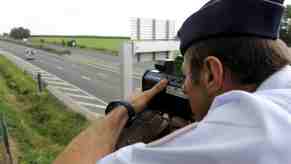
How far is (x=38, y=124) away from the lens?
1002 centimetres

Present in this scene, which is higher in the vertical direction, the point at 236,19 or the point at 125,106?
the point at 236,19

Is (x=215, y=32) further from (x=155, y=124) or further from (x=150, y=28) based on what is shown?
(x=150, y=28)

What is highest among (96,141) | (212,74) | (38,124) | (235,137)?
(212,74)

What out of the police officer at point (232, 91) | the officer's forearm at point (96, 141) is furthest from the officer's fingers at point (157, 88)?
the police officer at point (232, 91)

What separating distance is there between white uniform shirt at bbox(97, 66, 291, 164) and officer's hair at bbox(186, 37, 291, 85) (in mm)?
59

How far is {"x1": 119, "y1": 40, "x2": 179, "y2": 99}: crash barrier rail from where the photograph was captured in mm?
1978

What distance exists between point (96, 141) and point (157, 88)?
1.03 feet

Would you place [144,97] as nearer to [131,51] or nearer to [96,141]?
[96,141]

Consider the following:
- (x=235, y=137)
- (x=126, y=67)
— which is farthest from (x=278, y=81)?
(x=126, y=67)

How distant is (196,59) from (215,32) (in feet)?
0.26

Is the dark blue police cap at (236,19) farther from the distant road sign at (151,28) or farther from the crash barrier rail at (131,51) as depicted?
the distant road sign at (151,28)

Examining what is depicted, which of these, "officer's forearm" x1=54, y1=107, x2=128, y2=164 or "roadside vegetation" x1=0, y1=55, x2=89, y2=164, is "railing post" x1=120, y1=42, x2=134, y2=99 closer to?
"officer's forearm" x1=54, y1=107, x2=128, y2=164

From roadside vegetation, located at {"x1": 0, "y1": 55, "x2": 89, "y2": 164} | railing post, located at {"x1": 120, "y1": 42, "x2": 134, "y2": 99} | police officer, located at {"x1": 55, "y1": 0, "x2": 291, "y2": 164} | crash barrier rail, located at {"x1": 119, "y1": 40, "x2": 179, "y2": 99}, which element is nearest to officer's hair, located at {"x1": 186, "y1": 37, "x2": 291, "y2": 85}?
police officer, located at {"x1": 55, "y1": 0, "x2": 291, "y2": 164}

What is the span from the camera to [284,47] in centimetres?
86
